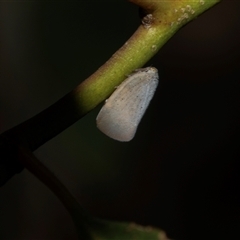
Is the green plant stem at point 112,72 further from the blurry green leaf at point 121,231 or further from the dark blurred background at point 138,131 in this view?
the dark blurred background at point 138,131

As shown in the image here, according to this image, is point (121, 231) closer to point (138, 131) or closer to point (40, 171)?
point (40, 171)

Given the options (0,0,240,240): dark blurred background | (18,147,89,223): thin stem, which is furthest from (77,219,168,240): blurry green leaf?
(0,0,240,240): dark blurred background

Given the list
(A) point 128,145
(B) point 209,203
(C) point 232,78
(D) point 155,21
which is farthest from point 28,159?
(C) point 232,78

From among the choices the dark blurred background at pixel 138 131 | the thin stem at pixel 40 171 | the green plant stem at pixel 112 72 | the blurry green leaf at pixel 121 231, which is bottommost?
the blurry green leaf at pixel 121 231

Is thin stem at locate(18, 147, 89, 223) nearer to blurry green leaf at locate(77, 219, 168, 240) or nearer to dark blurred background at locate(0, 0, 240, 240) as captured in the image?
blurry green leaf at locate(77, 219, 168, 240)

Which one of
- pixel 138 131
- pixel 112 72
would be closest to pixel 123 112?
pixel 112 72

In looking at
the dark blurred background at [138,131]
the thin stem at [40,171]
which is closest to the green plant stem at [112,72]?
the thin stem at [40,171]
